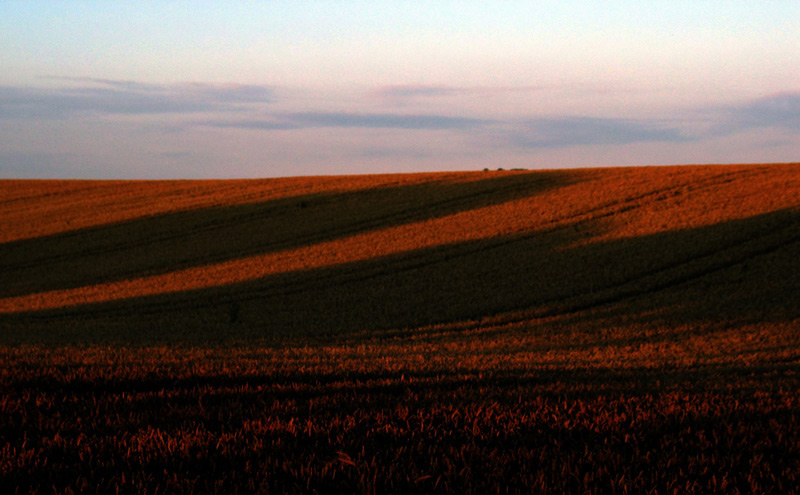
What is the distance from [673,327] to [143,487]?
56.1 ft

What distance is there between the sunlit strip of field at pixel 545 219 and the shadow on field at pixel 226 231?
22.2 inches

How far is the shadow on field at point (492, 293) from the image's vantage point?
19750mm

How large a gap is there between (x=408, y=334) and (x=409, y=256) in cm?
1020

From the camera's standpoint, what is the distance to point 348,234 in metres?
34.4

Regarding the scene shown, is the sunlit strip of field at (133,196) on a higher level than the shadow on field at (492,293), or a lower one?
higher

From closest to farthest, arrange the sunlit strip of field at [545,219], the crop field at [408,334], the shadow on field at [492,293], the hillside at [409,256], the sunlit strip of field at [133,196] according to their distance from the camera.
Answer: the crop field at [408,334] < the shadow on field at [492,293] < the hillside at [409,256] < the sunlit strip of field at [545,219] < the sunlit strip of field at [133,196]

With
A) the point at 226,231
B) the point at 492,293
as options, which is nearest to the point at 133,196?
the point at 226,231

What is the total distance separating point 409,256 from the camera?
29.1 m

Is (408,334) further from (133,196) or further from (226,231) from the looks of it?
(133,196)

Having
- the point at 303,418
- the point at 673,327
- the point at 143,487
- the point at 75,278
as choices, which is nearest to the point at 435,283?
the point at 673,327

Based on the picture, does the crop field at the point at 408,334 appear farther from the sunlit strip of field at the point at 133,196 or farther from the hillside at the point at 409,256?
the sunlit strip of field at the point at 133,196

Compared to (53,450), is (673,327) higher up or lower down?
lower down

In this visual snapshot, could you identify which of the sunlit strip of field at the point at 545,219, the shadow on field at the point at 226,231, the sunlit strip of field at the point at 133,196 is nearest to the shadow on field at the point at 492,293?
the sunlit strip of field at the point at 545,219

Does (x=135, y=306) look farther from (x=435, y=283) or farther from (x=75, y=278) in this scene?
(x=435, y=283)
